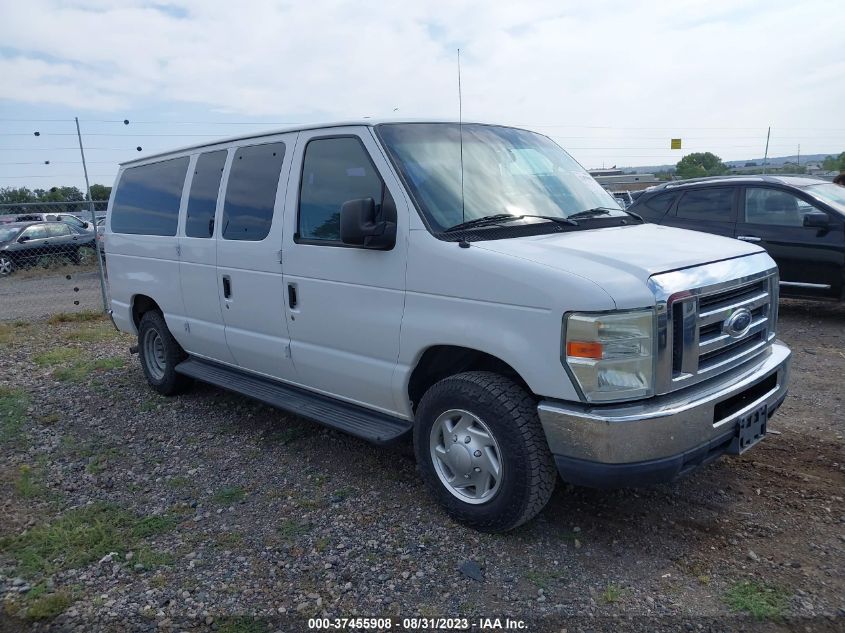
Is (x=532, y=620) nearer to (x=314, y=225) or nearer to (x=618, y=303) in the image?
(x=618, y=303)

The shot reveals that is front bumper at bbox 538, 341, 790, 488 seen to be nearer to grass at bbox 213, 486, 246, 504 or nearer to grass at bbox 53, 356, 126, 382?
grass at bbox 213, 486, 246, 504

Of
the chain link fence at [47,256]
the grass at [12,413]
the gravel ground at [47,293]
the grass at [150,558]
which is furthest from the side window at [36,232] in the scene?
the grass at [150,558]

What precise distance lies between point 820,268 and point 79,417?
7817 mm

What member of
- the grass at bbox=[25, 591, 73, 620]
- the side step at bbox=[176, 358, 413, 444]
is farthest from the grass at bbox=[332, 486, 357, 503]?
the grass at bbox=[25, 591, 73, 620]

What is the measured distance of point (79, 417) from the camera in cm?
583

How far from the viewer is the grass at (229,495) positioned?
4129mm

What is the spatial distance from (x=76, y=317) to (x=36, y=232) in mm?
9153

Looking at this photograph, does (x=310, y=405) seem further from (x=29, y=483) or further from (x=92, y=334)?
(x=92, y=334)

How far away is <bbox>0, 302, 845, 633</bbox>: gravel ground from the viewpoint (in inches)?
117

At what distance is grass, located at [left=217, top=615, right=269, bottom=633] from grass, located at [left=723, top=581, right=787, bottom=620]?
1999mm

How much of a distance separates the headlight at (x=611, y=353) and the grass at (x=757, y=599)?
93 centimetres

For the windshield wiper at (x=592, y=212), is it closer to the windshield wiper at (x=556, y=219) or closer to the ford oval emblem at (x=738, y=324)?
the windshield wiper at (x=556, y=219)

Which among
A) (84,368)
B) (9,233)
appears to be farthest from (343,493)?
(9,233)

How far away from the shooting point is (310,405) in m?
4.39
